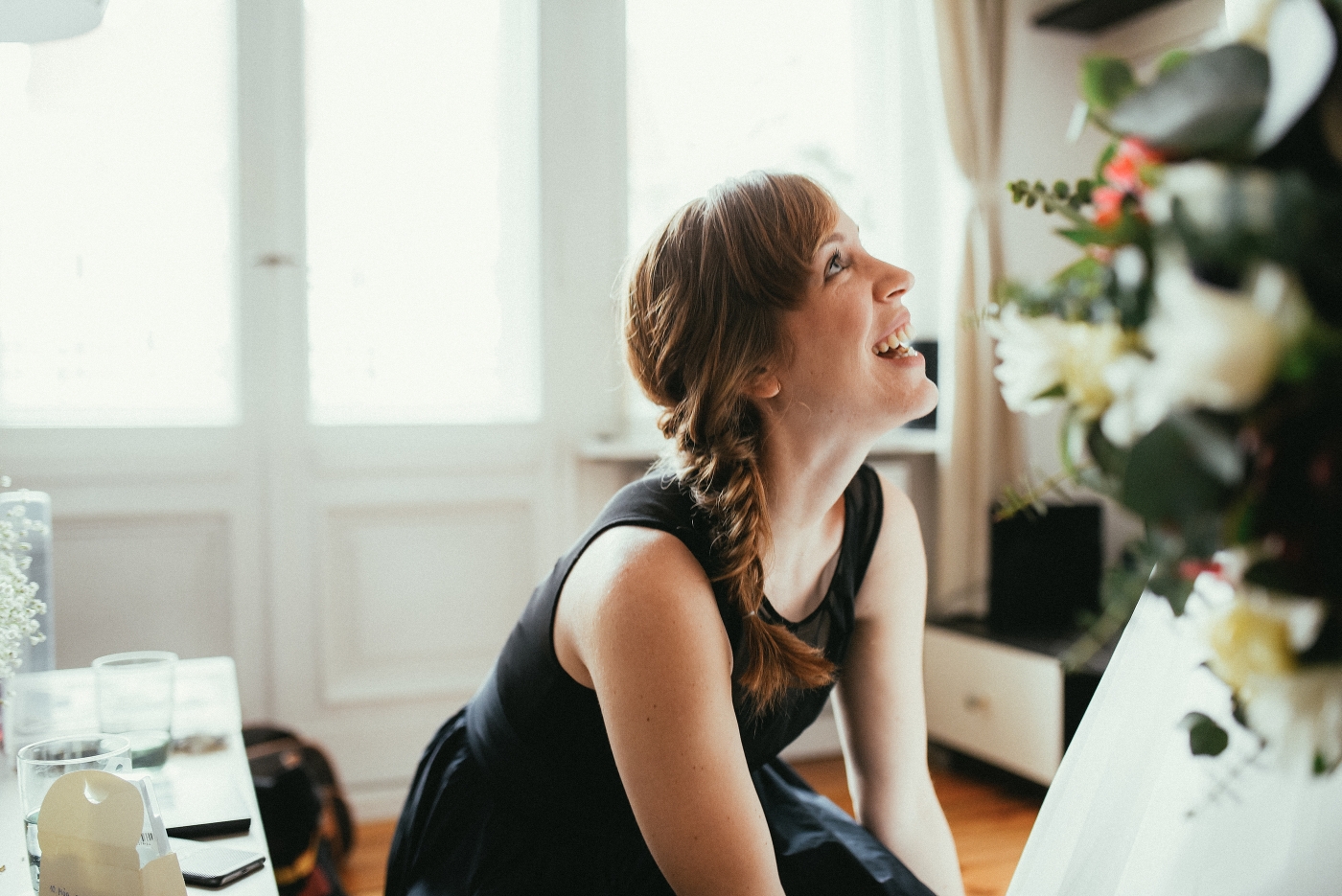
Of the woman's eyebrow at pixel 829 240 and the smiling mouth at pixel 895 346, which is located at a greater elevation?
the woman's eyebrow at pixel 829 240

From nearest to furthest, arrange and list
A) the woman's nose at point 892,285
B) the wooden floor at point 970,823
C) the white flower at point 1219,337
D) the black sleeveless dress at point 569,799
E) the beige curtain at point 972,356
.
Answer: the white flower at point 1219,337
the black sleeveless dress at point 569,799
the woman's nose at point 892,285
the wooden floor at point 970,823
the beige curtain at point 972,356

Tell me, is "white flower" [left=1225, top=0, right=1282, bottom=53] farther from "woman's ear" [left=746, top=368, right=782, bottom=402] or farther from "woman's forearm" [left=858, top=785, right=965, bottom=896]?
"woman's forearm" [left=858, top=785, right=965, bottom=896]

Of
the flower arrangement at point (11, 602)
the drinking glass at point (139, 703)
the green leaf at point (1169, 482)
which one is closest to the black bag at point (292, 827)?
the drinking glass at point (139, 703)

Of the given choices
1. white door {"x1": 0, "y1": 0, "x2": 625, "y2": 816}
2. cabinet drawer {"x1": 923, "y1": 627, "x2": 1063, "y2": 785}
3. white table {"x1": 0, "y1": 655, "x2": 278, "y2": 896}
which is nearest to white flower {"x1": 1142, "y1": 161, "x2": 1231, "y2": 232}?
white table {"x1": 0, "y1": 655, "x2": 278, "y2": 896}

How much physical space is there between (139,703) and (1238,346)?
1262mm

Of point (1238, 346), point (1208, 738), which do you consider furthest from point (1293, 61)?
point (1208, 738)

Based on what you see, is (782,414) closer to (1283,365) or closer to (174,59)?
(1283,365)

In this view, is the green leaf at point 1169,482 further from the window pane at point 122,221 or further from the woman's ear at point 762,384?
the window pane at point 122,221

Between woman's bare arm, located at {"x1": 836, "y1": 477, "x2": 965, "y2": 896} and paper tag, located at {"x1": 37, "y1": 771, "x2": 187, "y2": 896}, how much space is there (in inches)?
33.1

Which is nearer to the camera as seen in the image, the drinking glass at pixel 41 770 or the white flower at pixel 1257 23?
the white flower at pixel 1257 23

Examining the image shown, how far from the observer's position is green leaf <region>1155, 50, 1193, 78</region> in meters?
0.48

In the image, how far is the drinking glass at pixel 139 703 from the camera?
4.02ft

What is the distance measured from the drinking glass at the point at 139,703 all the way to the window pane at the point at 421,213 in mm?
1503

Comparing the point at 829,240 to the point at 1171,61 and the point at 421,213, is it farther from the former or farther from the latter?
the point at 421,213
